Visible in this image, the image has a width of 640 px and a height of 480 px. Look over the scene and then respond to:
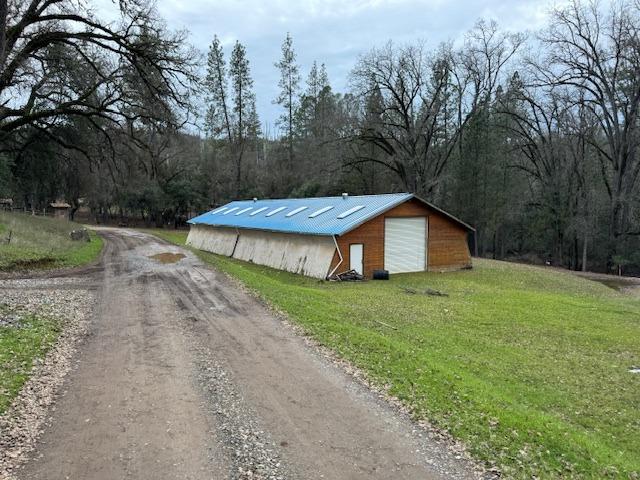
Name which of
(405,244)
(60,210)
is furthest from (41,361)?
(60,210)

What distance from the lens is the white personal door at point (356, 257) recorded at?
25.5 meters

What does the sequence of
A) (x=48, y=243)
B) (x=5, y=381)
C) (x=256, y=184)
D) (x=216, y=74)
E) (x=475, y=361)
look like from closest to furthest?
(x=5, y=381), (x=475, y=361), (x=48, y=243), (x=216, y=74), (x=256, y=184)

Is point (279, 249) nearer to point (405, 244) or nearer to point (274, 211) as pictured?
point (274, 211)

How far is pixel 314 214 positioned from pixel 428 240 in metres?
7.07

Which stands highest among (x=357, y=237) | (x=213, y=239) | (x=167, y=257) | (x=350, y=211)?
(x=350, y=211)

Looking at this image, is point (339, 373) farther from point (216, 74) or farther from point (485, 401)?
point (216, 74)

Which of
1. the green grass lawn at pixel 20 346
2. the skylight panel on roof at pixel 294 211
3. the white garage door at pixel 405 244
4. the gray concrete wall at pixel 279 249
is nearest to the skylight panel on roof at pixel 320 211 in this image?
the gray concrete wall at pixel 279 249

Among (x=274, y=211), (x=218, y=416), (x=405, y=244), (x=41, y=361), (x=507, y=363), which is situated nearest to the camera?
(x=218, y=416)

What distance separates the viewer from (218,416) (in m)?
6.30

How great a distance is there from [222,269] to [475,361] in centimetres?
1268

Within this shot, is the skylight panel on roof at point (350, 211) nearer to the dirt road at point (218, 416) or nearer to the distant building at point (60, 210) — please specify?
the dirt road at point (218, 416)

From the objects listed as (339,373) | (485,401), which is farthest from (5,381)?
(485,401)

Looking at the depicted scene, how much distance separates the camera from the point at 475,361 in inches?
417

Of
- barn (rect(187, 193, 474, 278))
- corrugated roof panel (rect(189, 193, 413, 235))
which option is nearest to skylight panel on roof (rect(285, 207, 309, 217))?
barn (rect(187, 193, 474, 278))
